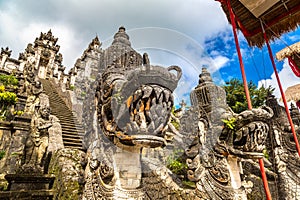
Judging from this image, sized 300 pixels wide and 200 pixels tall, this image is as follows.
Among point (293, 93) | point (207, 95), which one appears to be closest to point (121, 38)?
point (207, 95)

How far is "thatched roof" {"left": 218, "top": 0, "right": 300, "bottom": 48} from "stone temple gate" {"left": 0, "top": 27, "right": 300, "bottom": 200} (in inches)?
63.6

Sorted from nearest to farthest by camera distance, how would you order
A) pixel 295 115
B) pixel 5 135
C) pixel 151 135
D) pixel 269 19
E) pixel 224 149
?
pixel 151 135 < pixel 224 149 < pixel 269 19 < pixel 5 135 < pixel 295 115

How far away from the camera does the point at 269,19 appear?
170 inches

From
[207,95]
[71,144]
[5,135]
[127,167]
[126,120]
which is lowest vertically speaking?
[127,167]

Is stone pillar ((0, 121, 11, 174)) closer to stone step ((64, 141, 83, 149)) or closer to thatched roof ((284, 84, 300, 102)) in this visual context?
stone step ((64, 141, 83, 149))

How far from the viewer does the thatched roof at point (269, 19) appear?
3.95 metres

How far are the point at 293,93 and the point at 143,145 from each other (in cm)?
1061

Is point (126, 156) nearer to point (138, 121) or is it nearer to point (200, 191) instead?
point (138, 121)

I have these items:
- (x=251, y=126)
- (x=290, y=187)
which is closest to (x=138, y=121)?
(x=251, y=126)

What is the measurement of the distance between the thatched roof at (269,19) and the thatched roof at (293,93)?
20.5ft

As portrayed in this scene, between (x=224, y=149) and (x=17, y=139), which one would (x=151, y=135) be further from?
(x=17, y=139)

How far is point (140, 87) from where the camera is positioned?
6.49 feet

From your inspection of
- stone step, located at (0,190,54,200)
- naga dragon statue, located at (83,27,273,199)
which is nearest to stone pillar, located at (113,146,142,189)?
naga dragon statue, located at (83,27,273,199)

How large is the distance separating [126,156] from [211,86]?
8.11ft
